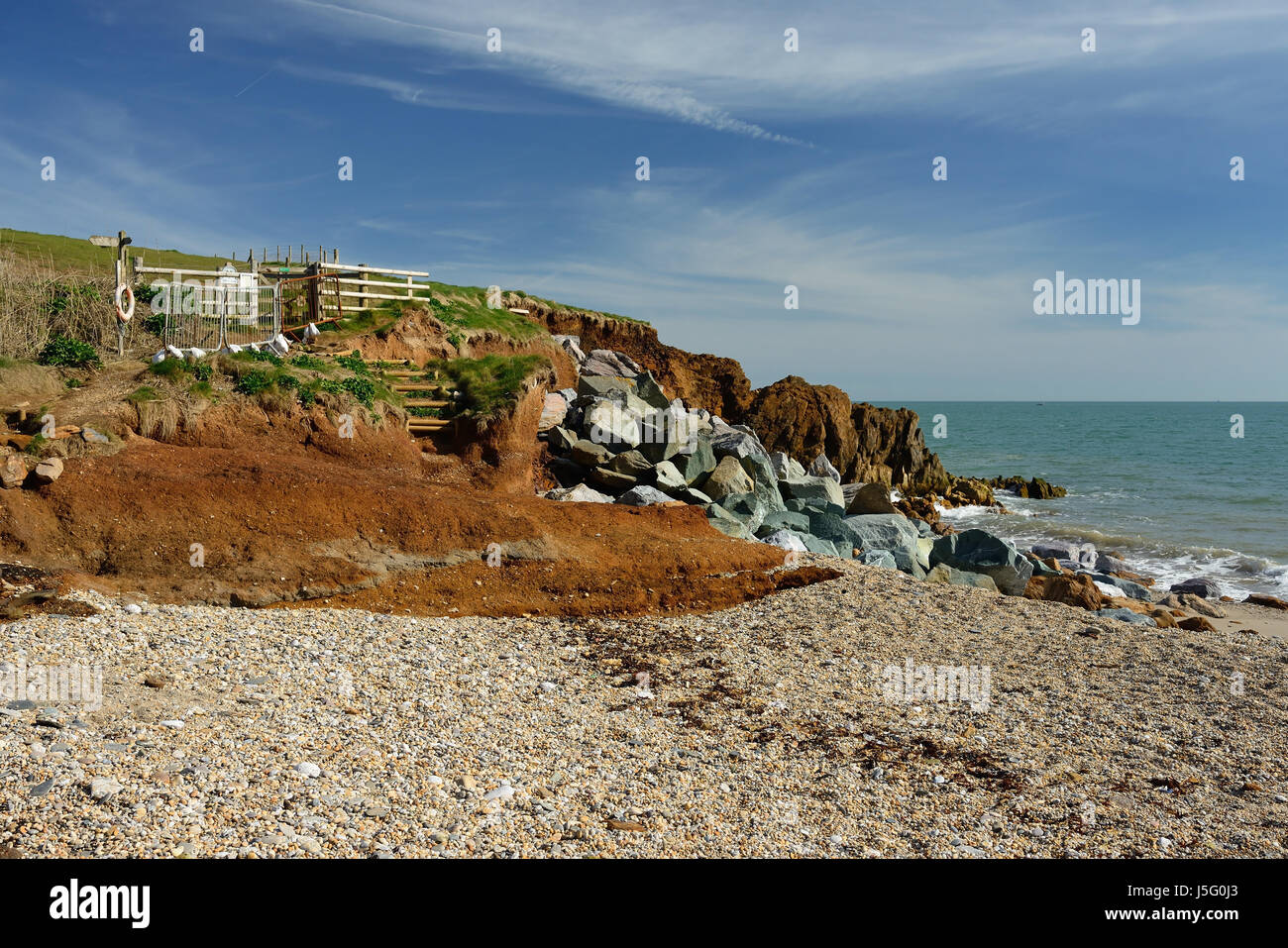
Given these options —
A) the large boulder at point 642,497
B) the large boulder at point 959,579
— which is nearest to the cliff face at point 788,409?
the large boulder at point 642,497

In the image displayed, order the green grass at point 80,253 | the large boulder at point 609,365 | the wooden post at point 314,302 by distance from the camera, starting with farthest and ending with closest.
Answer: the green grass at point 80,253
the large boulder at point 609,365
the wooden post at point 314,302

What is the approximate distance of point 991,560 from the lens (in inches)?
692

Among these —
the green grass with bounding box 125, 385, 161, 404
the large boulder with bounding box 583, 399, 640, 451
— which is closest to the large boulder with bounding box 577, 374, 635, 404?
the large boulder with bounding box 583, 399, 640, 451

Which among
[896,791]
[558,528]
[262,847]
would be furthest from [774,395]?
[262,847]

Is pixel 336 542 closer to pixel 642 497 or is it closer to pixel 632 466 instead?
pixel 642 497

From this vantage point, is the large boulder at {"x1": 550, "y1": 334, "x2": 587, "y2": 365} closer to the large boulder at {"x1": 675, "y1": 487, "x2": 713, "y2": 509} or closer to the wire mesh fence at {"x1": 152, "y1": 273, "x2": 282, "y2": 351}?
the wire mesh fence at {"x1": 152, "y1": 273, "x2": 282, "y2": 351}

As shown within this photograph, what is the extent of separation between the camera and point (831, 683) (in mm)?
9969

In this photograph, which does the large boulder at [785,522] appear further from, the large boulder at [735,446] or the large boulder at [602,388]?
the large boulder at [602,388]

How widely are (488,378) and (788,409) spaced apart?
62.5 feet

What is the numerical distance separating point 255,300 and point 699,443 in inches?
511

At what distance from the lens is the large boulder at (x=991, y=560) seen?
16984 mm

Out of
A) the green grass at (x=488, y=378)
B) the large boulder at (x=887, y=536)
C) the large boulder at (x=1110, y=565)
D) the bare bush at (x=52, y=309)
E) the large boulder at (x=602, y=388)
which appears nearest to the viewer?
the large boulder at (x=887, y=536)

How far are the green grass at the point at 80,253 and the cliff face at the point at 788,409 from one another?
52.8 ft

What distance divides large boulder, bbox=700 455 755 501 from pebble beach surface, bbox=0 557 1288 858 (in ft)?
25.0
